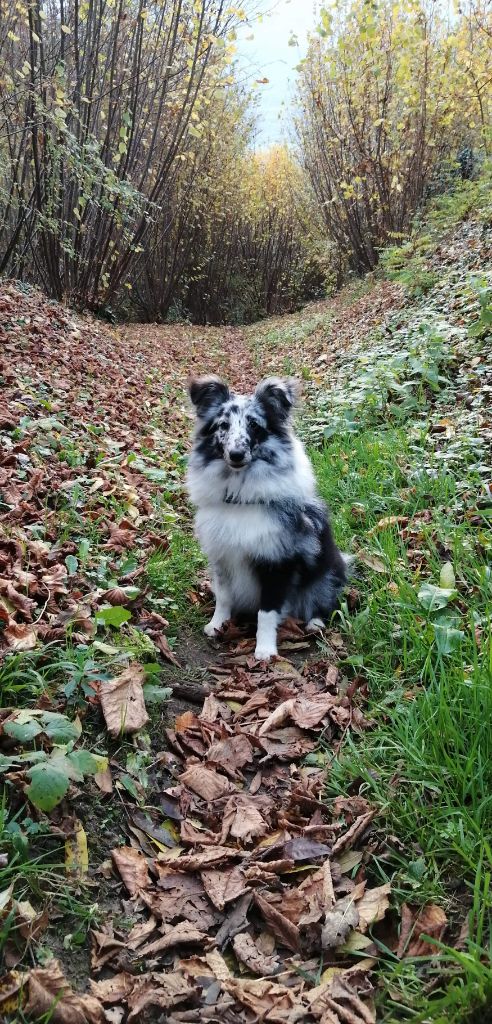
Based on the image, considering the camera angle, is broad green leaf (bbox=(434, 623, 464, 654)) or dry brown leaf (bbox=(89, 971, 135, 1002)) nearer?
dry brown leaf (bbox=(89, 971, 135, 1002))

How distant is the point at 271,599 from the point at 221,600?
340 millimetres

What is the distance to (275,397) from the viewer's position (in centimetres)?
355

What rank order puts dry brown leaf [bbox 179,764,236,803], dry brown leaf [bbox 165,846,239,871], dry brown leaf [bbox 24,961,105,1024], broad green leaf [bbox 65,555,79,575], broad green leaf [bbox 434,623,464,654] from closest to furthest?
dry brown leaf [bbox 24,961,105,1024], dry brown leaf [bbox 165,846,239,871], dry brown leaf [bbox 179,764,236,803], broad green leaf [bbox 434,623,464,654], broad green leaf [bbox 65,555,79,575]

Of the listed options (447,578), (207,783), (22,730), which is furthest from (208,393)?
(22,730)

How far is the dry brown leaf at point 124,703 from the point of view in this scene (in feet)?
8.14

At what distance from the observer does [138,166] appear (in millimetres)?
13805

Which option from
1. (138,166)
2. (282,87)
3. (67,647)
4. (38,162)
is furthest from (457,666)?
(282,87)

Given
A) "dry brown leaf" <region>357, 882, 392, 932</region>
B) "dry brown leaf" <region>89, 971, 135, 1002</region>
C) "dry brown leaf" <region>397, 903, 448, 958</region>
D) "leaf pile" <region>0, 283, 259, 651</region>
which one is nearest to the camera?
"dry brown leaf" <region>89, 971, 135, 1002</region>

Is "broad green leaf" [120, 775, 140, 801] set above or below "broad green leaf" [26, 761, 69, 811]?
below

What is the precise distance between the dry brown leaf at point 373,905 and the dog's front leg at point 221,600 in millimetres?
1890

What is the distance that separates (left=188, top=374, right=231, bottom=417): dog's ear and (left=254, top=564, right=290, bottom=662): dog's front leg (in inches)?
36.5

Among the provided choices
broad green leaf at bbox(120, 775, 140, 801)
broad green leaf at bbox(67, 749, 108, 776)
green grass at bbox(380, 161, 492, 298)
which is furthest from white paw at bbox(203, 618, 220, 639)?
green grass at bbox(380, 161, 492, 298)

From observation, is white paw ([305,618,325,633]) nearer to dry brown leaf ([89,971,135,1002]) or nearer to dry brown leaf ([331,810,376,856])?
dry brown leaf ([331,810,376,856])

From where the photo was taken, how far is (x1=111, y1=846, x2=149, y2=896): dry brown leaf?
78.9 inches
